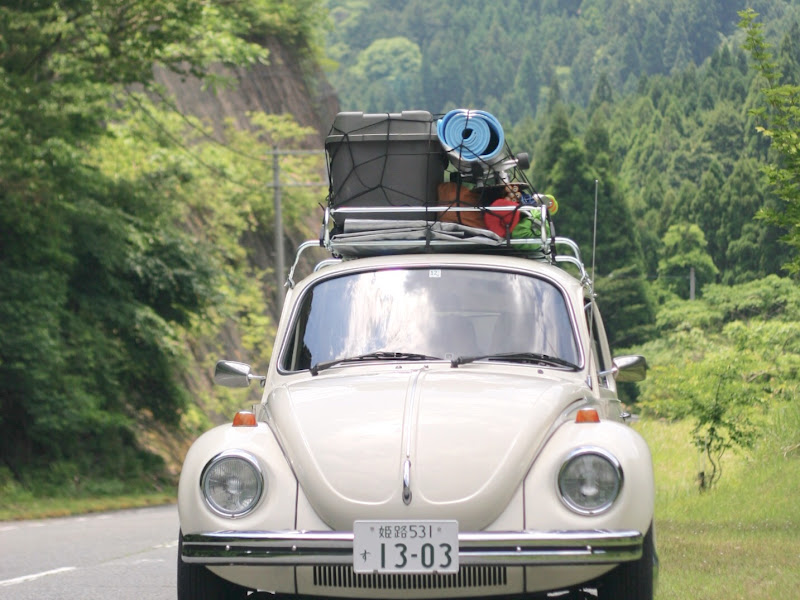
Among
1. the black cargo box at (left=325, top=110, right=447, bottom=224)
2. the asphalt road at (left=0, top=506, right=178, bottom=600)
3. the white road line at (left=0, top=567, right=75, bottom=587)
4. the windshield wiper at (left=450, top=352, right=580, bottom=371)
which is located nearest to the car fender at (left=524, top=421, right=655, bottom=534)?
the windshield wiper at (left=450, top=352, right=580, bottom=371)

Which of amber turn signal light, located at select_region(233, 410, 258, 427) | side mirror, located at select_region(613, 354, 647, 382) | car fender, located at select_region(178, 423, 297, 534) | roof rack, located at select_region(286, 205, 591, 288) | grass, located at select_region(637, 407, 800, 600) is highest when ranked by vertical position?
roof rack, located at select_region(286, 205, 591, 288)

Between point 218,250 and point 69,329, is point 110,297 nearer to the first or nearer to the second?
point 69,329

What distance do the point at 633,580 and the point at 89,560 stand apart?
279 inches

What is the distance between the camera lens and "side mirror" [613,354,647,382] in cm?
798

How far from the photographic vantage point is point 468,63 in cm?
17938

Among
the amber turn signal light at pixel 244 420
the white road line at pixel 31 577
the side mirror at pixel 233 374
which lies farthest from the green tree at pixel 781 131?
the amber turn signal light at pixel 244 420

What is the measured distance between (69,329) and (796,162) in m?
15.8

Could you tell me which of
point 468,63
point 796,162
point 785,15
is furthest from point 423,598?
point 468,63

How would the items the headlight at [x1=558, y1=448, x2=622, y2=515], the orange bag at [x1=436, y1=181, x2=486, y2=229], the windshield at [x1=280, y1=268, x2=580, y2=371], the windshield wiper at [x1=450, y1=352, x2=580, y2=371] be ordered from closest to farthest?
1. the headlight at [x1=558, y1=448, x2=622, y2=515]
2. the windshield wiper at [x1=450, y1=352, x2=580, y2=371]
3. the windshield at [x1=280, y1=268, x2=580, y2=371]
4. the orange bag at [x1=436, y1=181, x2=486, y2=229]

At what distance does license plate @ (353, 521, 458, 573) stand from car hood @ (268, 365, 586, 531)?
0.08 metres

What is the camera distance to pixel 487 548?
566cm

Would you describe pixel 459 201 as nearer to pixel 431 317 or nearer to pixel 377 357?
pixel 431 317

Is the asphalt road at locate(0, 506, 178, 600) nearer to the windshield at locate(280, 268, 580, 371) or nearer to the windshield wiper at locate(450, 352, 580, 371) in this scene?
the windshield at locate(280, 268, 580, 371)

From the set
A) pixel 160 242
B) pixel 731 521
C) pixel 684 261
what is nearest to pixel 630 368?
pixel 731 521
